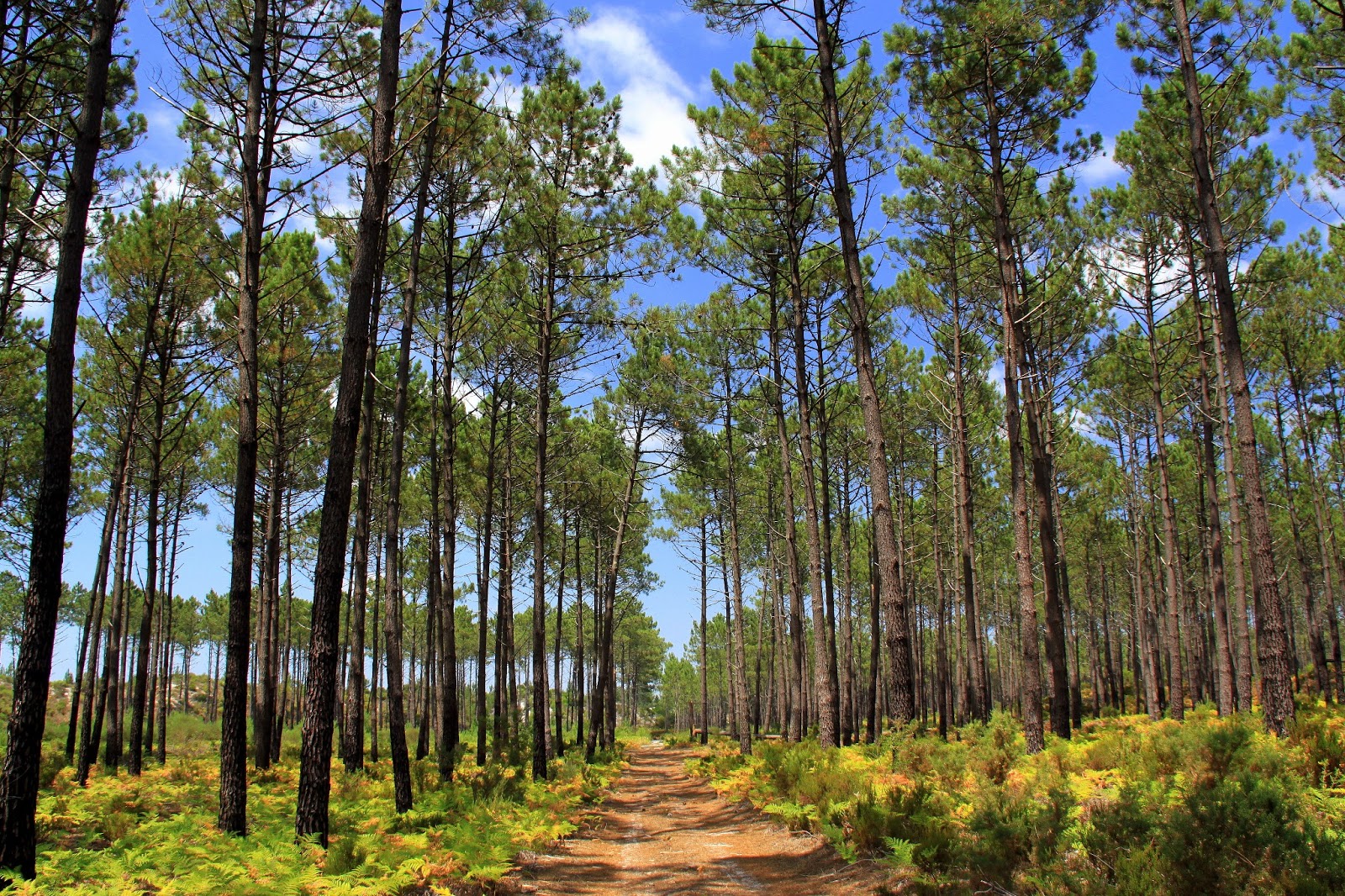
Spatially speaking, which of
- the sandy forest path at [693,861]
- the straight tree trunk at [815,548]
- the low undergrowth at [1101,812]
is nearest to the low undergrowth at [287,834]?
the sandy forest path at [693,861]

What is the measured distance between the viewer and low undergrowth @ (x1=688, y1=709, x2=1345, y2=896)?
382 centimetres

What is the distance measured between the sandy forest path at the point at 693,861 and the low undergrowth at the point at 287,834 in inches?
18.3

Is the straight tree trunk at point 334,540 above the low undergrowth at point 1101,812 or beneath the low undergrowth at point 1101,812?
above

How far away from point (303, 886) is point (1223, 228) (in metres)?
18.8

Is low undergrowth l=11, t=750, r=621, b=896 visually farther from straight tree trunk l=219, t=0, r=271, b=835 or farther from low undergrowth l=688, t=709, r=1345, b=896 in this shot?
low undergrowth l=688, t=709, r=1345, b=896

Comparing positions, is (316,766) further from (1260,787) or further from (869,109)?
(869,109)

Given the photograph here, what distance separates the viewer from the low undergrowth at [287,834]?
5137 millimetres

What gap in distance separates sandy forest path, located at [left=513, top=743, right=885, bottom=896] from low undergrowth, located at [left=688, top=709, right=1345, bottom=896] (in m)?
0.31

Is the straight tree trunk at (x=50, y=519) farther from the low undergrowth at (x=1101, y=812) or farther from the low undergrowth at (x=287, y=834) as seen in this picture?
the low undergrowth at (x=1101, y=812)

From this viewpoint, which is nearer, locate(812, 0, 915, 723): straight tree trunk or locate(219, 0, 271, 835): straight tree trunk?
locate(219, 0, 271, 835): straight tree trunk

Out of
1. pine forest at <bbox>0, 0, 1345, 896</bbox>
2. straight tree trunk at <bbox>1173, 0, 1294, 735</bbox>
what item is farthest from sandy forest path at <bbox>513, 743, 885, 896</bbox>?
straight tree trunk at <bbox>1173, 0, 1294, 735</bbox>

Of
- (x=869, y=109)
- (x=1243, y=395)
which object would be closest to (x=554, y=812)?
(x=1243, y=395)

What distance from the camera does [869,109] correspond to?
11.4 metres

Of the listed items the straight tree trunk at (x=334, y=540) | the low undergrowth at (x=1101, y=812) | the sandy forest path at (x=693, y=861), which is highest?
the straight tree trunk at (x=334, y=540)
